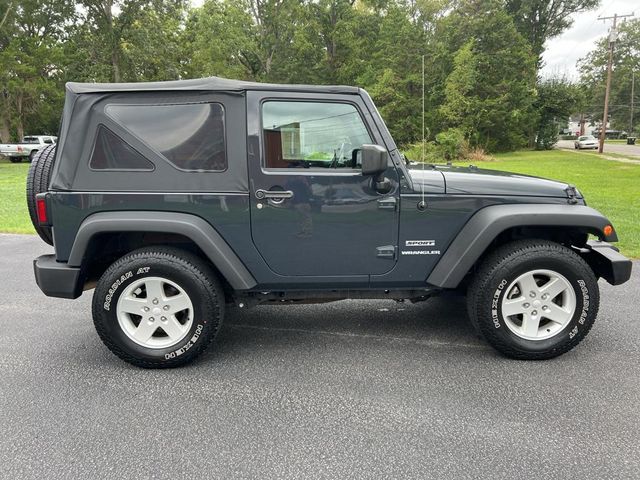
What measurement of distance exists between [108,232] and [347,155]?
167 cm

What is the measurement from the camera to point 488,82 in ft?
116

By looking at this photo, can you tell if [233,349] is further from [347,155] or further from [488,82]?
[488,82]

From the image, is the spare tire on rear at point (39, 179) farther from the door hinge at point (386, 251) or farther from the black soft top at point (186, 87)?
the door hinge at point (386, 251)

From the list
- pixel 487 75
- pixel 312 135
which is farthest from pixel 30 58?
pixel 312 135

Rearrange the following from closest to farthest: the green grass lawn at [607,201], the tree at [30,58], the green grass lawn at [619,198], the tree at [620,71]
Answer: the green grass lawn at [619,198] < the green grass lawn at [607,201] < the tree at [30,58] < the tree at [620,71]

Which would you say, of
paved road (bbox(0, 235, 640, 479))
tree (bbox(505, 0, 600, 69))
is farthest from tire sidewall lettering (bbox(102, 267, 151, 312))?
tree (bbox(505, 0, 600, 69))

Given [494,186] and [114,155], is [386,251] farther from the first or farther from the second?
[114,155]

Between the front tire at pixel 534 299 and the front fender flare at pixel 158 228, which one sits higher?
the front fender flare at pixel 158 228

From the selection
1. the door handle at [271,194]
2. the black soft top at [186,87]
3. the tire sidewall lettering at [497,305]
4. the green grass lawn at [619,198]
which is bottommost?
the green grass lawn at [619,198]

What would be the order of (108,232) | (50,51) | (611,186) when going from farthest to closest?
(50,51) < (611,186) < (108,232)

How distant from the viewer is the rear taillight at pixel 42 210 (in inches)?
126

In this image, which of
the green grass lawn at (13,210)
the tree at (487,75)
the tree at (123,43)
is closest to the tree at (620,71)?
the tree at (487,75)

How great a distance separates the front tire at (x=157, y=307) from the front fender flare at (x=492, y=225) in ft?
5.24

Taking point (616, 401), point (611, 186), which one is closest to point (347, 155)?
point (616, 401)
